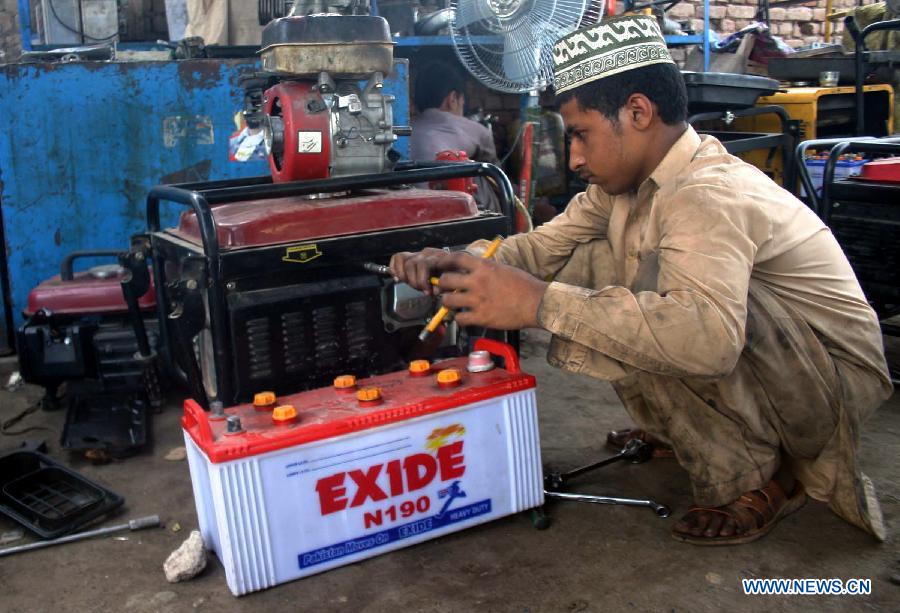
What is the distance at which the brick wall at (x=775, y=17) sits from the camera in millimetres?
6422

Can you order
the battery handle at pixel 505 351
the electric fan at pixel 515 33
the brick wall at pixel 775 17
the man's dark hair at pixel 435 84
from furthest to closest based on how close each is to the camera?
the brick wall at pixel 775 17
the man's dark hair at pixel 435 84
the electric fan at pixel 515 33
the battery handle at pixel 505 351

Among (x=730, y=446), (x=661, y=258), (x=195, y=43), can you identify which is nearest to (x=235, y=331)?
(x=661, y=258)

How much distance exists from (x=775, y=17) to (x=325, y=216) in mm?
6166

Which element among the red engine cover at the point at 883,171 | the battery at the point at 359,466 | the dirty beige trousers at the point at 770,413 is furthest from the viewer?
the red engine cover at the point at 883,171

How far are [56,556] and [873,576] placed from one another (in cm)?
182

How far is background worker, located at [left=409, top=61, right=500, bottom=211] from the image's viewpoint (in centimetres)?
445

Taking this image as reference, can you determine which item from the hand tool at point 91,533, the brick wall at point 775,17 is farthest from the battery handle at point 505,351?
the brick wall at point 775,17

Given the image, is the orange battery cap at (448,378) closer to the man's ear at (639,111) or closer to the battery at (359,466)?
the battery at (359,466)

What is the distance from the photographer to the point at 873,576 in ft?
5.78

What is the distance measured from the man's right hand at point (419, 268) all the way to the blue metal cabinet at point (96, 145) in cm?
207

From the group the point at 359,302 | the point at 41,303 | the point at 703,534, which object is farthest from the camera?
the point at 41,303

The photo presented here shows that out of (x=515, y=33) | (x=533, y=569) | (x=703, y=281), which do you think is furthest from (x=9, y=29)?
(x=703, y=281)

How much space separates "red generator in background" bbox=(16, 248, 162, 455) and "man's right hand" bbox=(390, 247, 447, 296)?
1.21 m

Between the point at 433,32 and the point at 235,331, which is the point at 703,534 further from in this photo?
the point at 433,32
